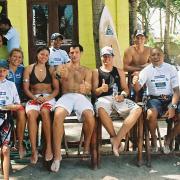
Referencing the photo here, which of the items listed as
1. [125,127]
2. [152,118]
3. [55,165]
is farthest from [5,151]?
[152,118]

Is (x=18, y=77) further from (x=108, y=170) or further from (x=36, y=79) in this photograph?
(x=108, y=170)

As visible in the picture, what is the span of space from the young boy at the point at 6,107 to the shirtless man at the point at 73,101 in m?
0.57

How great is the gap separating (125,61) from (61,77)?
4.93 feet

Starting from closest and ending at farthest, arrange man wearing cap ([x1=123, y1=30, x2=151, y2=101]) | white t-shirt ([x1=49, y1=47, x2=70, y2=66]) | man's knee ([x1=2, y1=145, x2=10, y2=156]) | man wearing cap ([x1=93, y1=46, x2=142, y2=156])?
man's knee ([x1=2, y1=145, x2=10, y2=156])
man wearing cap ([x1=93, y1=46, x2=142, y2=156])
white t-shirt ([x1=49, y1=47, x2=70, y2=66])
man wearing cap ([x1=123, y1=30, x2=151, y2=101])

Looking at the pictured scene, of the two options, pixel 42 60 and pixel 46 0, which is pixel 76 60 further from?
pixel 46 0

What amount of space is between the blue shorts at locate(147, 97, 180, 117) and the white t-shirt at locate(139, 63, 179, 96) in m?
0.14

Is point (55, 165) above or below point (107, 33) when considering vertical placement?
below

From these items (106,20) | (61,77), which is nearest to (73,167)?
(61,77)

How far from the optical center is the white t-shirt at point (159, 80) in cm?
607

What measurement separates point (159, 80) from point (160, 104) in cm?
39

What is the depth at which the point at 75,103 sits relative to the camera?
567 cm

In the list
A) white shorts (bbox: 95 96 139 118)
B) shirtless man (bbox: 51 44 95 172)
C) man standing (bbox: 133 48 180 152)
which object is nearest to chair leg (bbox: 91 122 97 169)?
shirtless man (bbox: 51 44 95 172)

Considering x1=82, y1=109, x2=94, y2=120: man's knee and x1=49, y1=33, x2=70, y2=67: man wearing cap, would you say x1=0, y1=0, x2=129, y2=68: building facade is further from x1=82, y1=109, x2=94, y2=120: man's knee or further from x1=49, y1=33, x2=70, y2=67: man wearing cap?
x1=82, y1=109, x2=94, y2=120: man's knee

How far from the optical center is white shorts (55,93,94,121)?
18.2ft
